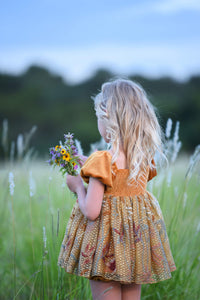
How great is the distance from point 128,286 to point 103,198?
49cm

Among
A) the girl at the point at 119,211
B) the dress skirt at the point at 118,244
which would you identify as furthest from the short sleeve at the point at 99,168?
the dress skirt at the point at 118,244

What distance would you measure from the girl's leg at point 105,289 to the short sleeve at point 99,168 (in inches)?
19.8

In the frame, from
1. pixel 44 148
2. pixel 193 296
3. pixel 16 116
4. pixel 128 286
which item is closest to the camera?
pixel 128 286

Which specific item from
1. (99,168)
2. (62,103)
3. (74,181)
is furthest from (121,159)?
(62,103)

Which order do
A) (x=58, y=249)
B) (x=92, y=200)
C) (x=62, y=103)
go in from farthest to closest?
(x=62, y=103) < (x=58, y=249) < (x=92, y=200)

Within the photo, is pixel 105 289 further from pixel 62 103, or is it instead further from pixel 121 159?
pixel 62 103

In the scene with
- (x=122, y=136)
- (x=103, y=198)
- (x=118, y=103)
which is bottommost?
(x=103, y=198)

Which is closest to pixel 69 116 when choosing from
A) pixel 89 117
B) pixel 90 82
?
pixel 89 117

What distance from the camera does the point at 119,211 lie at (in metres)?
1.76

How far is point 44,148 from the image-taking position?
20.7 m

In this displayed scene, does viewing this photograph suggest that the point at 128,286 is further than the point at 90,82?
No

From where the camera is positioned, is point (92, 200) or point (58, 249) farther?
point (58, 249)

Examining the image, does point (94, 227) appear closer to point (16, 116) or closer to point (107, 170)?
point (107, 170)

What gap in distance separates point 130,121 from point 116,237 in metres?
0.56
